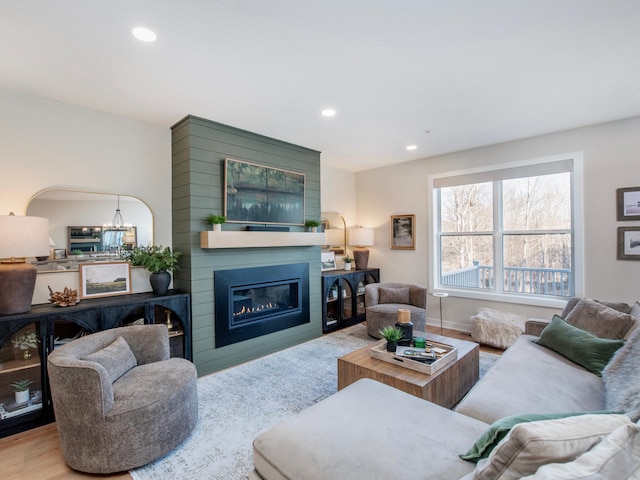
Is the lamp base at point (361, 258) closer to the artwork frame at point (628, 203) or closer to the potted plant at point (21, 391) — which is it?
the artwork frame at point (628, 203)

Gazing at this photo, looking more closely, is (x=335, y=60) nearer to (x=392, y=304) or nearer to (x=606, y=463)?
(x=606, y=463)

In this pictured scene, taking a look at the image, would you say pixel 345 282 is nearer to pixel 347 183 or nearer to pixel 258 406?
pixel 347 183

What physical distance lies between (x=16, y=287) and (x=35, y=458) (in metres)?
1.18

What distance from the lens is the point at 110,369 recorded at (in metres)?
2.12

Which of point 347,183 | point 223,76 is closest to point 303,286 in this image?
point 347,183

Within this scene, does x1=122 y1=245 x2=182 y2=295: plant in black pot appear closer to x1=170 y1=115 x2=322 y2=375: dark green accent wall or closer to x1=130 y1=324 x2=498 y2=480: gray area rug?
x1=170 y1=115 x2=322 y2=375: dark green accent wall

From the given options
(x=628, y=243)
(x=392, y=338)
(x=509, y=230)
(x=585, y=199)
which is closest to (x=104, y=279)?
(x=392, y=338)

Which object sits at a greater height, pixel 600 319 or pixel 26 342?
pixel 600 319

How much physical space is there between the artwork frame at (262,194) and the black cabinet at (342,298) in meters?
1.07

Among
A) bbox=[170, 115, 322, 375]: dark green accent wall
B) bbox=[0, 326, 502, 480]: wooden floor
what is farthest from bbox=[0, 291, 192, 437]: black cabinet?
bbox=[170, 115, 322, 375]: dark green accent wall

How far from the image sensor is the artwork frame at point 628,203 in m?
3.43

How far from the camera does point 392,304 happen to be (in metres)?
4.56

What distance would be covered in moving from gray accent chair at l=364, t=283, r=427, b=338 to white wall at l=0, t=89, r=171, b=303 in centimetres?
272

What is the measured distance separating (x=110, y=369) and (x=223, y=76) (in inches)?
88.8
